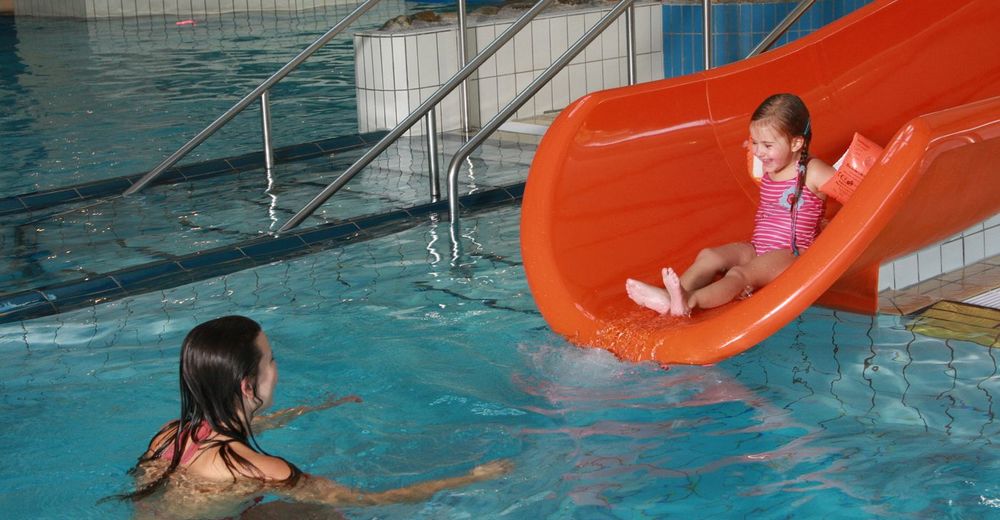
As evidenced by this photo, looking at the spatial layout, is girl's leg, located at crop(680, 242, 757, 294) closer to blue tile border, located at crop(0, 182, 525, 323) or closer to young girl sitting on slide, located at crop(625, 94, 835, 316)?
young girl sitting on slide, located at crop(625, 94, 835, 316)

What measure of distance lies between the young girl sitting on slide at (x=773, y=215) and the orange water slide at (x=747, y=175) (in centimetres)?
13

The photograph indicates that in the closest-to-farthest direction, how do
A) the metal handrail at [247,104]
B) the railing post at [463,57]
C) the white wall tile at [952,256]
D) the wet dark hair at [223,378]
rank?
the wet dark hair at [223,378], the white wall tile at [952,256], the metal handrail at [247,104], the railing post at [463,57]

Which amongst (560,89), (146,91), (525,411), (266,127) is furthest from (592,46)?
(525,411)

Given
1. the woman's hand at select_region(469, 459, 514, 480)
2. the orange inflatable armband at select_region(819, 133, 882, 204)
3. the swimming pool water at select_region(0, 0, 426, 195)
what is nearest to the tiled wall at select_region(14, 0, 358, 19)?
the swimming pool water at select_region(0, 0, 426, 195)

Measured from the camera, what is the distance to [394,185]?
5492mm

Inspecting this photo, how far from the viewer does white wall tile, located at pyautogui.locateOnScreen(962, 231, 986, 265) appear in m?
3.65

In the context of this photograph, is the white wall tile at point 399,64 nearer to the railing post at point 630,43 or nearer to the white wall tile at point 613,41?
the white wall tile at point 613,41

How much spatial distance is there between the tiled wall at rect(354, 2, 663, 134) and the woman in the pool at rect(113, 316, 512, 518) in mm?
4565

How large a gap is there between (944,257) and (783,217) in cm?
56

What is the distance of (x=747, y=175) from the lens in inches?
148

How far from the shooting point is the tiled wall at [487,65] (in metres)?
6.59

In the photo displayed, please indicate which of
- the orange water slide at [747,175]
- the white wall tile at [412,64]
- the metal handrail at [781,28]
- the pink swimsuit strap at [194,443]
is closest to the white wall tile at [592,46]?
the white wall tile at [412,64]

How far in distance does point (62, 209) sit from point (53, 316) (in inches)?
67.3

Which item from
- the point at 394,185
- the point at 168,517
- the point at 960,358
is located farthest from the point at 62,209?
the point at 960,358
